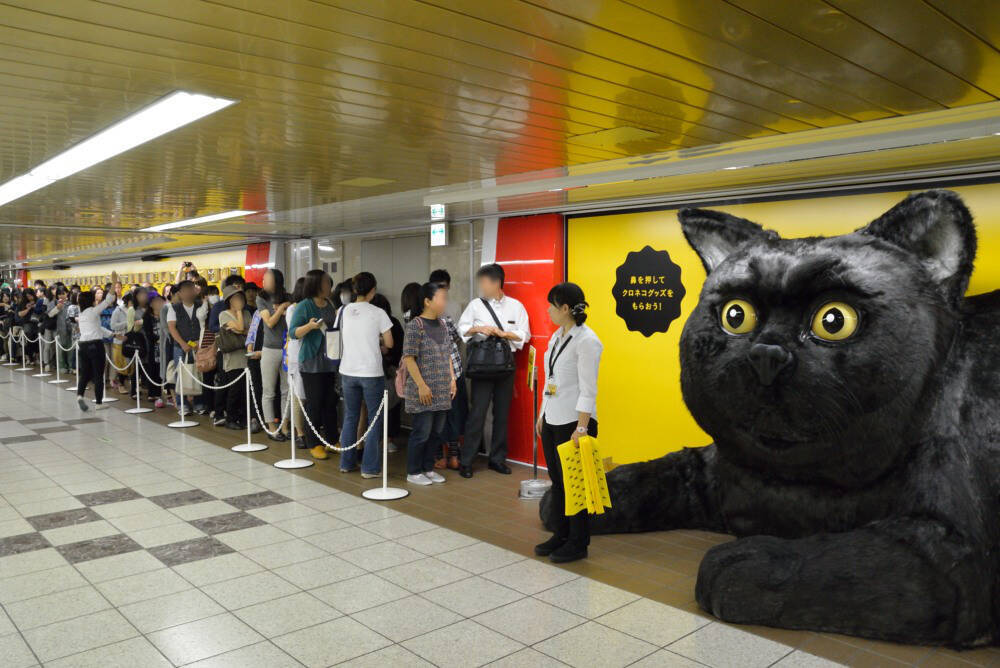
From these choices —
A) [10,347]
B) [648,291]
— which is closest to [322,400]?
[648,291]

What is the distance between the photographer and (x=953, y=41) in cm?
303

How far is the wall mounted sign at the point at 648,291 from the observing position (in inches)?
284

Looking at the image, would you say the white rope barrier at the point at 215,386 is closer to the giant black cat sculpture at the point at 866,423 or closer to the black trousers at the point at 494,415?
the black trousers at the point at 494,415

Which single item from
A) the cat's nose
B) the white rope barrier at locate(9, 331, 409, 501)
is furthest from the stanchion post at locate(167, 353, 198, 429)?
the cat's nose

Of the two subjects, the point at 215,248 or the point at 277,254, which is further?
the point at 215,248

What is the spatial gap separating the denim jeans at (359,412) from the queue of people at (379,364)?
1cm

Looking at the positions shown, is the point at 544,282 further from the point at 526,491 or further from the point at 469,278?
the point at 526,491

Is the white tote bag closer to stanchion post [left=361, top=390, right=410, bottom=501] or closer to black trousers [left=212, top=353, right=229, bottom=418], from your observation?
stanchion post [left=361, top=390, right=410, bottom=501]

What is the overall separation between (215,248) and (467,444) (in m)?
9.10

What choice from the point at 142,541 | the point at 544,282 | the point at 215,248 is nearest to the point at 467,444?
the point at 544,282

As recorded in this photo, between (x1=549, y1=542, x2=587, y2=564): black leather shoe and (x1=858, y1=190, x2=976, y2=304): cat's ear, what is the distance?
9.36ft

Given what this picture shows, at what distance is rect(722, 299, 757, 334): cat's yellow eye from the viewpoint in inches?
181

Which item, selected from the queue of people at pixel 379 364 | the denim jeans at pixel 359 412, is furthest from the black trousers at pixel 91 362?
the denim jeans at pixel 359 412

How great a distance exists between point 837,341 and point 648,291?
3.21 m
